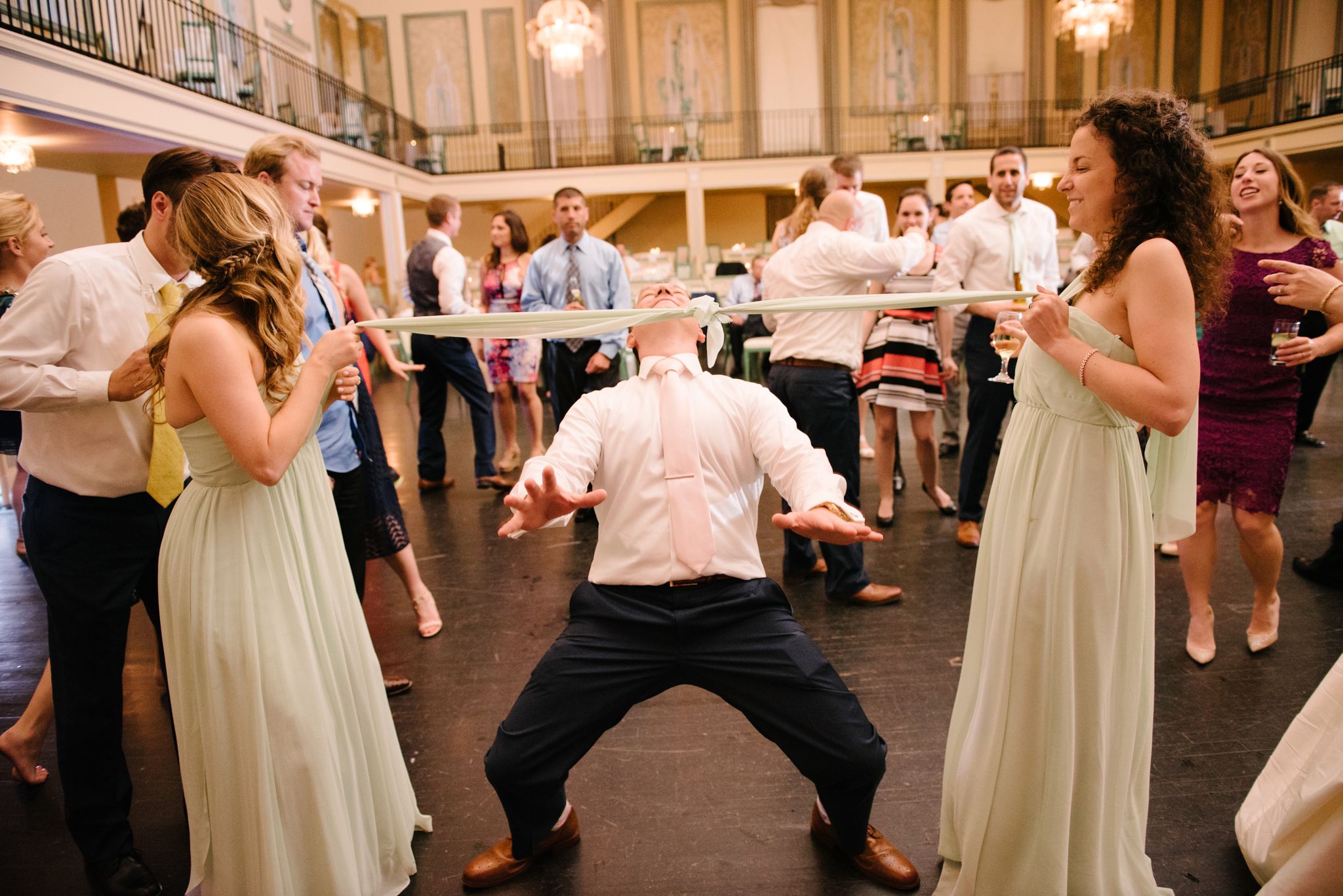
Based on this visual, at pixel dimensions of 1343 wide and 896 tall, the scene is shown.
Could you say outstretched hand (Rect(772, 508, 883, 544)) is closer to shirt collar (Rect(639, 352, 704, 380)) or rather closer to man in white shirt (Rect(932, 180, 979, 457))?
shirt collar (Rect(639, 352, 704, 380))

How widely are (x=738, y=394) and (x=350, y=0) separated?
1905cm

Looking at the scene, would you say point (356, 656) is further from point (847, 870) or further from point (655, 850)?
point (847, 870)

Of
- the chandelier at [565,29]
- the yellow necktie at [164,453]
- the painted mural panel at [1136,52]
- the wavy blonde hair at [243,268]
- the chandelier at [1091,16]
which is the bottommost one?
the yellow necktie at [164,453]

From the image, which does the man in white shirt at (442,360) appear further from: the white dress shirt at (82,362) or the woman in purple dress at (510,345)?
the white dress shirt at (82,362)

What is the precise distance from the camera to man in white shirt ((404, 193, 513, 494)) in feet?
15.7

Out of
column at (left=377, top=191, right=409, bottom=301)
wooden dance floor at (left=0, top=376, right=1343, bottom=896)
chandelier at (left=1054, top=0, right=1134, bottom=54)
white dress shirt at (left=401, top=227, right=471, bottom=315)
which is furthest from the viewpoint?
column at (left=377, top=191, right=409, bottom=301)

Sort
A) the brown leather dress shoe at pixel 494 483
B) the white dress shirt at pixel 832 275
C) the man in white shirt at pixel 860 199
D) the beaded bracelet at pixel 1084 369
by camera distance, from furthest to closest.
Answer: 1. the brown leather dress shoe at pixel 494 483
2. the man in white shirt at pixel 860 199
3. the white dress shirt at pixel 832 275
4. the beaded bracelet at pixel 1084 369

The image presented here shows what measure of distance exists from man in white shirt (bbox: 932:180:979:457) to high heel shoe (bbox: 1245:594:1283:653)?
2565 mm

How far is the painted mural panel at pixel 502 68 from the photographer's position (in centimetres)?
1734

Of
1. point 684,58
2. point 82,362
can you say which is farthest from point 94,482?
point 684,58

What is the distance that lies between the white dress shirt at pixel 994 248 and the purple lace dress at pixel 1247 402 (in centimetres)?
96

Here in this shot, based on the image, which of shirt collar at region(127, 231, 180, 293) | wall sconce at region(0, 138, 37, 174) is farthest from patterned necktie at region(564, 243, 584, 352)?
wall sconce at region(0, 138, 37, 174)

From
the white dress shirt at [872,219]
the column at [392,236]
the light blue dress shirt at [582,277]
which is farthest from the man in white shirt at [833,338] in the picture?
the column at [392,236]

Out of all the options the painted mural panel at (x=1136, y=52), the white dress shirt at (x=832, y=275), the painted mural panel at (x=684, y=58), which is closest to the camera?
the white dress shirt at (x=832, y=275)
